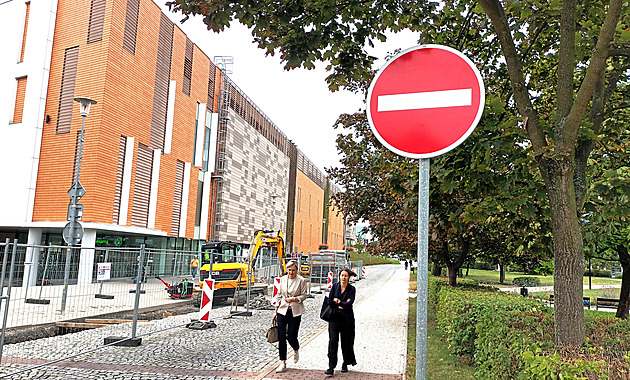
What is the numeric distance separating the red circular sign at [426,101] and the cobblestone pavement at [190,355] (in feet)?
17.9

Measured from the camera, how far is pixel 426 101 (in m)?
2.56

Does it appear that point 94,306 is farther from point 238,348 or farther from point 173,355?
point 238,348

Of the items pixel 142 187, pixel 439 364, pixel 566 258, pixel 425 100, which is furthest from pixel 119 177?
pixel 425 100

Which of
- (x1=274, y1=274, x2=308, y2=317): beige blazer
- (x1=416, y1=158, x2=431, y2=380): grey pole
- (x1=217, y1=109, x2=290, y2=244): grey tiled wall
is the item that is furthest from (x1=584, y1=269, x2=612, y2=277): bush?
(x1=416, y1=158, x2=431, y2=380): grey pole

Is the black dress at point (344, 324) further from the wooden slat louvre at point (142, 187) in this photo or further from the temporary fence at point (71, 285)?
the wooden slat louvre at point (142, 187)

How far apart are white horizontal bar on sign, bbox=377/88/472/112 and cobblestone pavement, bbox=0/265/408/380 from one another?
5.50 metres

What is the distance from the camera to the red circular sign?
2477 millimetres

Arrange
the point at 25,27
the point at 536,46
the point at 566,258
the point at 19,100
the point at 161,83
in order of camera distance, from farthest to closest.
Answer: the point at 161,83
the point at 25,27
the point at 19,100
the point at 536,46
the point at 566,258

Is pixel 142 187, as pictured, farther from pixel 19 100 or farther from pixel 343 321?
pixel 343 321

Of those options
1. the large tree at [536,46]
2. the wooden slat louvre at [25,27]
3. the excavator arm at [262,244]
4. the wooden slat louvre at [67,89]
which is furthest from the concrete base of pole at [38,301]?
the wooden slat louvre at [25,27]

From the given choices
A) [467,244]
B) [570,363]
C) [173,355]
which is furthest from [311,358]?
[467,244]

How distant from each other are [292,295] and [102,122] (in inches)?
863

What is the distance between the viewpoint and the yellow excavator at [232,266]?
14375 millimetres

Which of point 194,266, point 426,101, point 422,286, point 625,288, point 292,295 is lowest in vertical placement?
point 625,288
